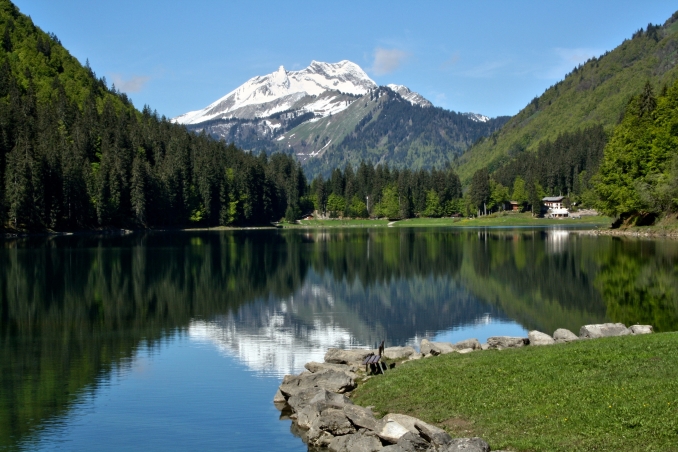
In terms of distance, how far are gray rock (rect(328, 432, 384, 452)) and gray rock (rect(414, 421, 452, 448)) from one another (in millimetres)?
1075

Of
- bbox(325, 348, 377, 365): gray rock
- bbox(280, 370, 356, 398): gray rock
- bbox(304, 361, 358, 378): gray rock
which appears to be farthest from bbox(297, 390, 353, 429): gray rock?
bbox(325, 348, 377, 365): gray rock

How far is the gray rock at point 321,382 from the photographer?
2253 cm

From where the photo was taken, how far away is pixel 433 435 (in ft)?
50.4

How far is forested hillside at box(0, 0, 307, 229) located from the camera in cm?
12156

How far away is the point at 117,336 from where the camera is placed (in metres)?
33.8

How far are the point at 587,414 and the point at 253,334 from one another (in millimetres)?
22340

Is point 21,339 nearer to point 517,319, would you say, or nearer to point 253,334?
point 253,334

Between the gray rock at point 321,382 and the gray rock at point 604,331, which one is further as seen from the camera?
the gray rock at point 604,331

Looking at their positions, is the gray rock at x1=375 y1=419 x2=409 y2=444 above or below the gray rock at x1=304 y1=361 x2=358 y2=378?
above

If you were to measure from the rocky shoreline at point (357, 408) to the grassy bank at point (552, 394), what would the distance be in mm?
1155

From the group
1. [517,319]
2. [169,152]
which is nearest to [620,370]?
[517,319]

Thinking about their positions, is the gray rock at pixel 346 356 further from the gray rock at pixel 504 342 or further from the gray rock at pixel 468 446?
the gray rock at pixel 468 446

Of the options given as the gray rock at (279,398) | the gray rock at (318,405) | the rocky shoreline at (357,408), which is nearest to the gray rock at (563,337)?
the rocky shoreline at (357,408)

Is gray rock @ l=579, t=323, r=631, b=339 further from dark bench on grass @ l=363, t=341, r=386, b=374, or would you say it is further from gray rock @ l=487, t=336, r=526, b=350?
dark bench on grass @ l=363, t=341, r=386, b=374
